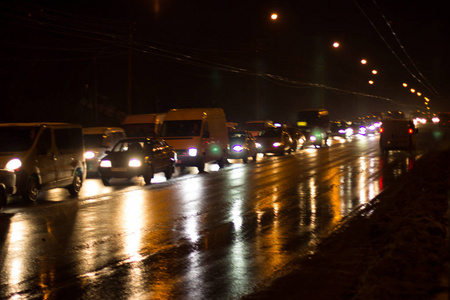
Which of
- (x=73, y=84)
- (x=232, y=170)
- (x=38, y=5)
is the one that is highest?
(x=38, y=5)

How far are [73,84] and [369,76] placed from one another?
238 ft

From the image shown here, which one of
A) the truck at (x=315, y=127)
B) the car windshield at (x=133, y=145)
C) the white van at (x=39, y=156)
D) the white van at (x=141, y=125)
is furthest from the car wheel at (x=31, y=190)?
the truck at (x=315, y=127)

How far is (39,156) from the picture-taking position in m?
15.4

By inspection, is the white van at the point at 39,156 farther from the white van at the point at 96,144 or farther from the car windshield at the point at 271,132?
the car windshield at the point at 271,132

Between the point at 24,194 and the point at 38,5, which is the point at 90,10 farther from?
the point at 24,194

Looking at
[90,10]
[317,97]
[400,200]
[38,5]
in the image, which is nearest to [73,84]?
[90,10]

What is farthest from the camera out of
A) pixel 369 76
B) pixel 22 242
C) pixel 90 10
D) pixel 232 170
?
pixel 369 76

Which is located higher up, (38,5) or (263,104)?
(38,5)

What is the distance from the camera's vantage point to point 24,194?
581 inches

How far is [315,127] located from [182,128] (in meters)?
21.1

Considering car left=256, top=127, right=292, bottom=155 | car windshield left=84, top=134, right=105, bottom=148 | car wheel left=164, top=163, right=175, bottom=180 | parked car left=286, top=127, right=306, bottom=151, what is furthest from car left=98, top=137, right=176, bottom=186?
parked car left=286, top=127, right=306, bottom=151

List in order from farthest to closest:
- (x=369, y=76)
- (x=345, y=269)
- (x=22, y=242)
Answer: (x=369, y=76), (x=22, y=242), (x=345, y=269)

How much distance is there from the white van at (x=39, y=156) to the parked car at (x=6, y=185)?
34cm

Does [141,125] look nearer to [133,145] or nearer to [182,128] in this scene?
[182,128]
